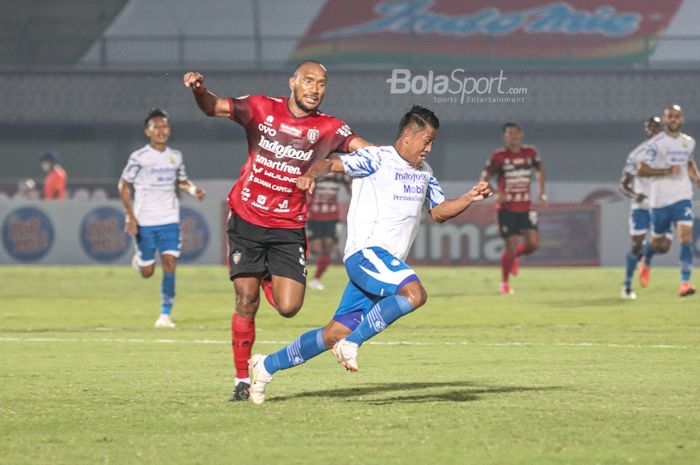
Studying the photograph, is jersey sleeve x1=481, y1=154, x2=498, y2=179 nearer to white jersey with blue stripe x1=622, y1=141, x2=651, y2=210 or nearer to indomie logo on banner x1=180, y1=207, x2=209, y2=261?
white jersey with blue stripe x1=622, y1=141, x2=651, y2=210

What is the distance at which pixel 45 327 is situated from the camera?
14.4 m

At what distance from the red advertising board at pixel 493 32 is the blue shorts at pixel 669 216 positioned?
55.9 ft

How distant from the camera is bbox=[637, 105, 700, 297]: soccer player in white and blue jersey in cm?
1756

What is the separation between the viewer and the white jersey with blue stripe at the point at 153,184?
15.0 meters

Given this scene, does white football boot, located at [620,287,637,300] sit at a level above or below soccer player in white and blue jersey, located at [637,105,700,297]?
below

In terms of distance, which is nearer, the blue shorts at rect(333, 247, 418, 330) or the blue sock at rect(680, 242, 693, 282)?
the blue shorts at rect(333, 247, 418, 330)

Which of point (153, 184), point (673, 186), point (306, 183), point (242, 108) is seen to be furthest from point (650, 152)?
point (306, 183)

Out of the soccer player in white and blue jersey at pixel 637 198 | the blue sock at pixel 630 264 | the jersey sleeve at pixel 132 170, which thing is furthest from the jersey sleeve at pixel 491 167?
the jersey sleeve at pixel 132 170

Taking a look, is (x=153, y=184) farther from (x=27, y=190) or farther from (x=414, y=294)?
(x=27, y=190)

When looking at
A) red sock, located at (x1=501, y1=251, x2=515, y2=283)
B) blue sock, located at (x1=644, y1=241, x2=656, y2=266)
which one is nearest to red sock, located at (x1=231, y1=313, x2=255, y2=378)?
blue sock, located at (x1=644, y1=241, x2=656, y2=266)

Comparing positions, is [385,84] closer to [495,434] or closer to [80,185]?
[80,185]

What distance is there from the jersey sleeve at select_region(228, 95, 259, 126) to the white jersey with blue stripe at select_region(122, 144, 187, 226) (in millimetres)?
7017

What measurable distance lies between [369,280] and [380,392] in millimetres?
821

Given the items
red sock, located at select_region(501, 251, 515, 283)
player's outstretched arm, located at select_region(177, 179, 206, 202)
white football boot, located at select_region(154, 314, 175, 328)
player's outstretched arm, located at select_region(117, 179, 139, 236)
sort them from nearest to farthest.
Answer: white football boot, located at select_region(154, 314, 175, 328)
player's outstretched arm, located at select_region(177, 179, 206, 202)
player's outstretched arm, located at select_region(117, 179, 139, 236)
red sock, located at select_region(501, 251, 515, 283)
